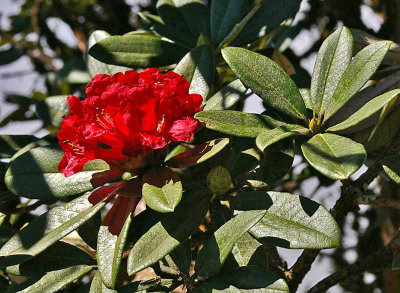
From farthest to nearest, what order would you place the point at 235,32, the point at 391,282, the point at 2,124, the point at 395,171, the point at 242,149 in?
the point at 2,124 < the point at 391,282 < the point at 235,32 < the point at 242,149 < the point at 395,171

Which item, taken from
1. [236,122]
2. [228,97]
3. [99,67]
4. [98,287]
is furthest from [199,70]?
[98,287]

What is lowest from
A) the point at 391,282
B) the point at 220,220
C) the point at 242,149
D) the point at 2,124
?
the point at 391,282

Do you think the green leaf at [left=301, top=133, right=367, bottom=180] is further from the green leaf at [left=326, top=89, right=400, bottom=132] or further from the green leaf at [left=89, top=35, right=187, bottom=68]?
the green leaf at [left=89, top=35, right=187, bottom=68]

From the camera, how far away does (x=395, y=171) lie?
→ 2.65ft

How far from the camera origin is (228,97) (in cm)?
93

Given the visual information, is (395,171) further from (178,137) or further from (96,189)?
(96,189)

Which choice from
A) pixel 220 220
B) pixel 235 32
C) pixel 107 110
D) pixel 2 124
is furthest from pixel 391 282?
pixel 2 124

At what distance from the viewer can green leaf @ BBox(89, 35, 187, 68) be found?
1.04 metres

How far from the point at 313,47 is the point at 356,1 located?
7.3 inches

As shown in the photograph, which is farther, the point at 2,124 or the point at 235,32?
the point at 2,124

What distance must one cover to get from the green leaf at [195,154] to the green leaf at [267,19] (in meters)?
0.33

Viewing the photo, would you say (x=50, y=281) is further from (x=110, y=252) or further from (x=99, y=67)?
(x=99, y=67)

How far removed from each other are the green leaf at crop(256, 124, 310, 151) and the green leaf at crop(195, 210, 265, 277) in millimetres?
92

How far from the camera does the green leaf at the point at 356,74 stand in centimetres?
84
